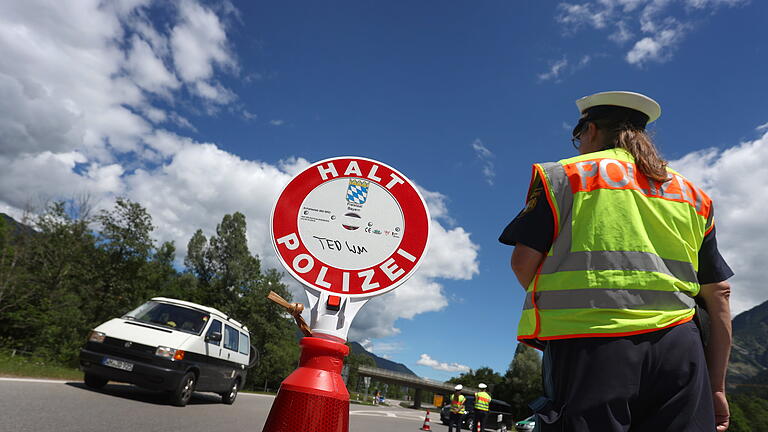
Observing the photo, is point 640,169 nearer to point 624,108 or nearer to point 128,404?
point 624,108

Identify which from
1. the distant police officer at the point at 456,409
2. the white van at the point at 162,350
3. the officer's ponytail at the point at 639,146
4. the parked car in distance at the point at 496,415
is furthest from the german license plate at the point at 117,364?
the parked car in distance at the point at 496,415

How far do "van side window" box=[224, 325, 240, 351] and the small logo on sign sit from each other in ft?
30.8

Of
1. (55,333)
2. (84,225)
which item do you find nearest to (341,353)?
(55,333)

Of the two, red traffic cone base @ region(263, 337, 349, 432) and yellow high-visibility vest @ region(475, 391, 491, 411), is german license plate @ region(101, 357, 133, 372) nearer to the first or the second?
red traffic cone base @ region(263, 337, 349, 432)

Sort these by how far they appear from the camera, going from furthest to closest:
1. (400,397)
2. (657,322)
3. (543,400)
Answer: (400,397), (543,400), (657,322)

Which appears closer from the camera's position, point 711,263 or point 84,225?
point 711,263

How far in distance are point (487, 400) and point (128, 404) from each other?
1069 cm

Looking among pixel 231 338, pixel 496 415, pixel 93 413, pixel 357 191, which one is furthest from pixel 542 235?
pixel 496 415

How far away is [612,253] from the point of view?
1.50 metres

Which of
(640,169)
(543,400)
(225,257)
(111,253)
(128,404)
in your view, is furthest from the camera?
(225,257)

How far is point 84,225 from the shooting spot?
32875mm

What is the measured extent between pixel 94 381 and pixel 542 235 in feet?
30.8

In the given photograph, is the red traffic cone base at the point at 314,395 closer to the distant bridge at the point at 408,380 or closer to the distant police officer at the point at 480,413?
the distant police officer at the point at 480,413

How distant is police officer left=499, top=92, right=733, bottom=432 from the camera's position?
1.38m
